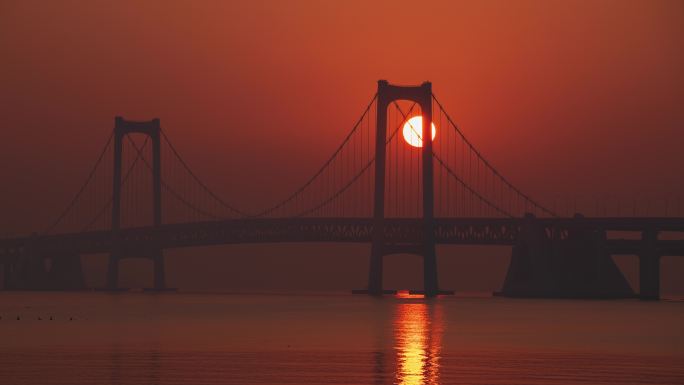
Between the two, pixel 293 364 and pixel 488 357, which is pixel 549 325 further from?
pixel 293 364

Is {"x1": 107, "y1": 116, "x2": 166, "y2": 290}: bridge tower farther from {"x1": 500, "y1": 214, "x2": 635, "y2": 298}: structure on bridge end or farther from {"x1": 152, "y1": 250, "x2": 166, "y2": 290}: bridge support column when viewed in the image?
{"x1": 500, "y1": 214, "x2": 635, "y2": 298}: structure on bridge end

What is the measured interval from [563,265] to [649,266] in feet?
19.9

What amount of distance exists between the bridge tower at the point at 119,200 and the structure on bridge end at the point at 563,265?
101 feet

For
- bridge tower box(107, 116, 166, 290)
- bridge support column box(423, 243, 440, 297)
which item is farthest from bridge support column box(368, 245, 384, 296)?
bridge tower box(107, 116, 166, 290)

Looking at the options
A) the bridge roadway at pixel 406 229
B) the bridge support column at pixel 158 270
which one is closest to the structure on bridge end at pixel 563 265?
the bridge roadway at pixel 406 229

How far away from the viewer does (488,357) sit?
110 feet

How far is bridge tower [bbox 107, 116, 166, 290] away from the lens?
118794 mm

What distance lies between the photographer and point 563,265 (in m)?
101

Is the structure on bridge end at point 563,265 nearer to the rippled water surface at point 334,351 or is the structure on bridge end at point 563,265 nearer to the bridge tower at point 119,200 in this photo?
the bridge tower at point 119,200

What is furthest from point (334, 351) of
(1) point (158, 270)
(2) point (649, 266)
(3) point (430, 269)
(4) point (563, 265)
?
(1) point (158, 270)

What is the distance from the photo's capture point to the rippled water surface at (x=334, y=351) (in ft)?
88.5

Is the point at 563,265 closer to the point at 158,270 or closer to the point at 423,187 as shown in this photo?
the point at 423,187

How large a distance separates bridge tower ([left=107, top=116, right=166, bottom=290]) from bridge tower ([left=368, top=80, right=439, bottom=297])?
26609 millimetres

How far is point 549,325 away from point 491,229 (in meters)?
43.1
